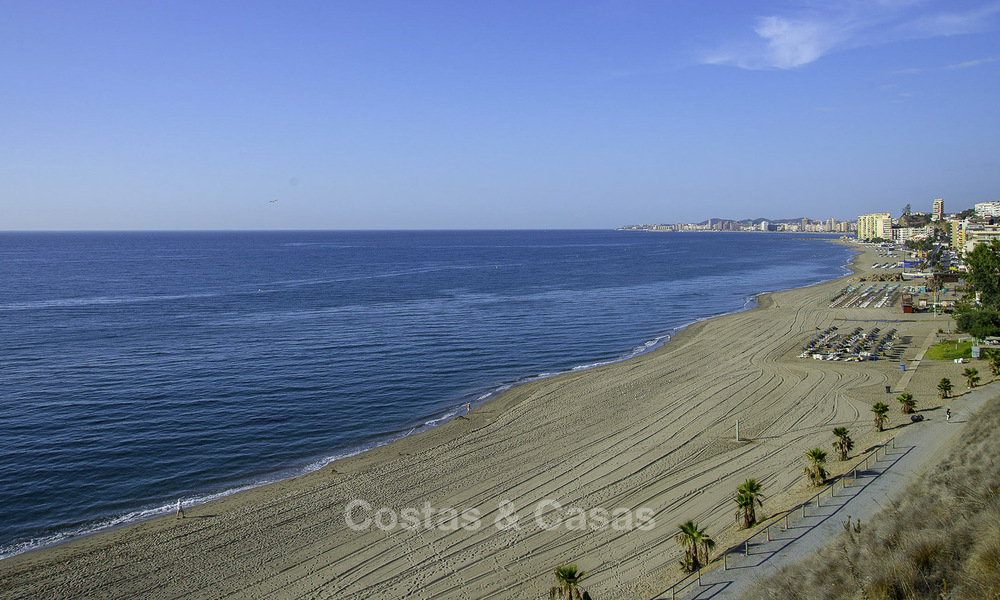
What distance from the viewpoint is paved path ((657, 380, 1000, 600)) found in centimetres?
1608

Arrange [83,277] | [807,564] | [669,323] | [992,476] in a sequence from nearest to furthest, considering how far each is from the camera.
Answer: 1. [807,564]
2. [992,476]
3. [669,323]
4. [83,277]

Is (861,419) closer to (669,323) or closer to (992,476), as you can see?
(992,476)

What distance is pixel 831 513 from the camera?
19188 mm

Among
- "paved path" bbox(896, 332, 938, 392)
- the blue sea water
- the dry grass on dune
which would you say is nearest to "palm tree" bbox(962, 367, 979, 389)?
"paved path" bbox(896, 332, 938, 392)

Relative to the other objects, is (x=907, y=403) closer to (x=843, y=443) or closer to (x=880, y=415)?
(x=880, y=415)

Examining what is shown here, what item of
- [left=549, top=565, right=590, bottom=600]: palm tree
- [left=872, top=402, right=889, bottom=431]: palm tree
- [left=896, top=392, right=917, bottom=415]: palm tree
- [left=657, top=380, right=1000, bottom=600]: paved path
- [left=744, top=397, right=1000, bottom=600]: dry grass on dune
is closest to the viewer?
[left=744, top=397, right=1000, bottom=600]: dry grass on dune

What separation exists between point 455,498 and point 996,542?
653 inches

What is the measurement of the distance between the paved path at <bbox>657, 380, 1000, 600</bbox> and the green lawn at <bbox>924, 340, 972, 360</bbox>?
61.1 ft

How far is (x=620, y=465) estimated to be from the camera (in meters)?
26.3

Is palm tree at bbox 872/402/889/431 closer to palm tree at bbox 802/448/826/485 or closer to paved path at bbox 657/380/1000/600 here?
paved path at bbox 657/380/1000/600

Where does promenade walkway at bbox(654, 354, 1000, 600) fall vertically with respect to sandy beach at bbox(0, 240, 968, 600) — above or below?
above

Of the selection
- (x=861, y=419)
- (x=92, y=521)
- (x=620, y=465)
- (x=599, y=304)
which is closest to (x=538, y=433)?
(x=620, y=465)

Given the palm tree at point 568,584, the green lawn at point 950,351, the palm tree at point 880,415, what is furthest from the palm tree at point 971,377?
the palm tree at point 568,584

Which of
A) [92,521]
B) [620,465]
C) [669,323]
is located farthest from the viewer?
[669,323]
